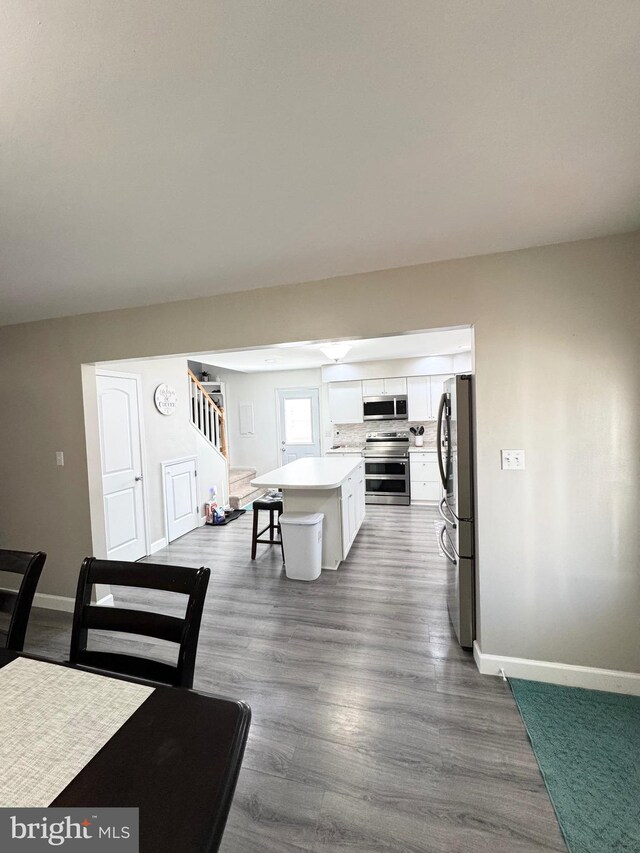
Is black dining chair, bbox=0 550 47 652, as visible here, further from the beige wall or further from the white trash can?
the white trash can

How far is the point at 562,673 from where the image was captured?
6.64 ft

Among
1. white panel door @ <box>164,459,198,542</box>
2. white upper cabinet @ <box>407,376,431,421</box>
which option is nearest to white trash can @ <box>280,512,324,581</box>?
white panel door @ <box>164,459,198,542</box>

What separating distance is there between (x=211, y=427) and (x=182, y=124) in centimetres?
510

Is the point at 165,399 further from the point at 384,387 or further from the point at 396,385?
the point at 396,385

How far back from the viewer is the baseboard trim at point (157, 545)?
4.20m

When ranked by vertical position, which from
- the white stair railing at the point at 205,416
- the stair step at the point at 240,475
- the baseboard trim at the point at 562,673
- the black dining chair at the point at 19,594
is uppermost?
the white stair railing at the point at 205,416

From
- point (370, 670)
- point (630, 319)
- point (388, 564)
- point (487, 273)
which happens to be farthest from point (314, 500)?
point (630, 319)

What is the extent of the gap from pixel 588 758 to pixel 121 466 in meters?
4.14

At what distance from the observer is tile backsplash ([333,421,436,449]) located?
20.9 feet

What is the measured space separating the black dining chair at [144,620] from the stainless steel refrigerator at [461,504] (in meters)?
1.61

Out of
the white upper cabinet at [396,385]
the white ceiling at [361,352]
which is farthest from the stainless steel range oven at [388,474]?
the white ceiling at [361,352]

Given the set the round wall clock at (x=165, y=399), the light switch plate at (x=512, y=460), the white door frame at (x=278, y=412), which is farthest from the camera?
the white door frame at (x=278, y=412)

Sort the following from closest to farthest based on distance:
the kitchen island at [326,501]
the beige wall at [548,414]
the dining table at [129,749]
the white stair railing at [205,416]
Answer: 1. the dining table at [129,749]
2. the beige wall at [548,414]
3. the kitchen island at [326,501]
4. the white stair railing at [205,416]

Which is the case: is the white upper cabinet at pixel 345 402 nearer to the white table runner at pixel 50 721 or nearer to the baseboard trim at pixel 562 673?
the baseboard trim at pixel 562 673
